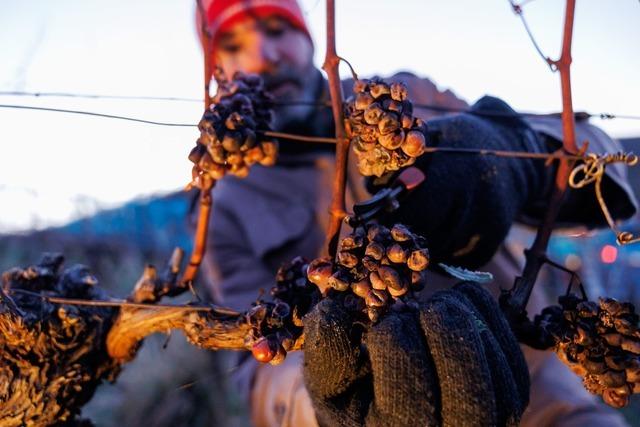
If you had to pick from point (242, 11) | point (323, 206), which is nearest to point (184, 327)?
point (323, 206)

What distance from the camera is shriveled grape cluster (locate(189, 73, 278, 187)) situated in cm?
58

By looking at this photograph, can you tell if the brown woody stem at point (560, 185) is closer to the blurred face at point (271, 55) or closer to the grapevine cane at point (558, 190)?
the grapevine cane at point (558, 190)

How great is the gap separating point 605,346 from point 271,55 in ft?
3.85

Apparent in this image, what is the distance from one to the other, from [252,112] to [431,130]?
250 mm

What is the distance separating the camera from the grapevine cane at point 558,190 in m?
0.59

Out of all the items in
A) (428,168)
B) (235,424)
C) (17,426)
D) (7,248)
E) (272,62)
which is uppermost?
(272,62)

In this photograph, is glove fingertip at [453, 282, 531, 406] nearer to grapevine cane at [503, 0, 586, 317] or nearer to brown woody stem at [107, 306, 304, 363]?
grapevine cane at [503, 0, 586, 317]

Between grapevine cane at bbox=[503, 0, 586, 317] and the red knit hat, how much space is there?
1091 mm

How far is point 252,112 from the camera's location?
63cm

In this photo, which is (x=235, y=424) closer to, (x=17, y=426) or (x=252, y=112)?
(x=17, y=426)

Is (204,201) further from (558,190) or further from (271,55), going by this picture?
(271,55)

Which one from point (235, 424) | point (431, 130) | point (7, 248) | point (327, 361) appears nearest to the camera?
point (327, 361)

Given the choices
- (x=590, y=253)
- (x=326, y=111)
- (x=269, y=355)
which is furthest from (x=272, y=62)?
(x=590, y=253)

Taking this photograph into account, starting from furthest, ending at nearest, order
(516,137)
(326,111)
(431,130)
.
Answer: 1. (326,111)
2. (516,137)
3. (431,130)
